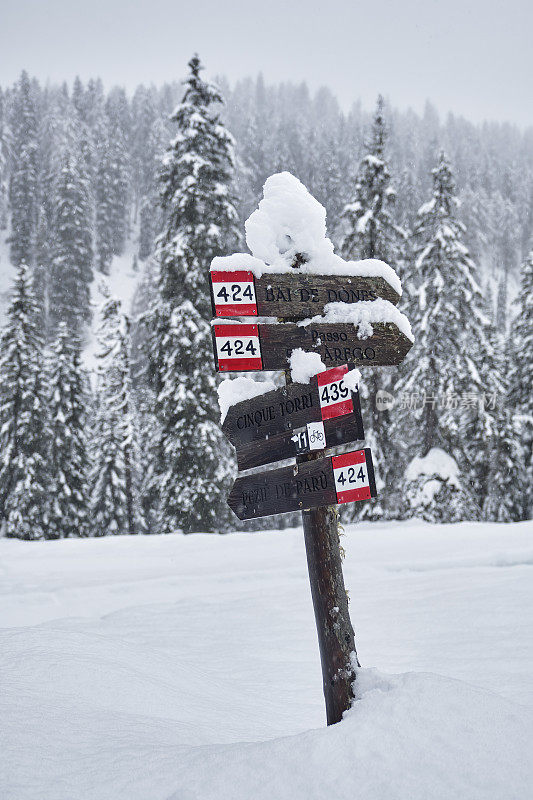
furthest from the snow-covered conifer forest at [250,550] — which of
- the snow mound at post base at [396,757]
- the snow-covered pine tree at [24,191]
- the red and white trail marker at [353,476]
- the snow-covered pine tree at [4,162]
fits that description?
the snow-covered pine tree at [4,162]

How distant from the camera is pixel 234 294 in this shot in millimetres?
4035

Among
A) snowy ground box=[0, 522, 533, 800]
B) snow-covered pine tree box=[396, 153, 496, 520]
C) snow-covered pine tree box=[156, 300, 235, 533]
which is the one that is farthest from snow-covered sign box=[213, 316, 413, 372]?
snow-covered pine tree box=[396, 153, 496, 520]

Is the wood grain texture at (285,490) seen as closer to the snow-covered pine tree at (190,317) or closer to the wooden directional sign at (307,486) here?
the wooden directional sign at (307,486)

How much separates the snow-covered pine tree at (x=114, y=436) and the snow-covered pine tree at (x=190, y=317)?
5.76 meters

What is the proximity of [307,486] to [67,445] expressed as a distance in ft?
86.0

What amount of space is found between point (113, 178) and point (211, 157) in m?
64.1

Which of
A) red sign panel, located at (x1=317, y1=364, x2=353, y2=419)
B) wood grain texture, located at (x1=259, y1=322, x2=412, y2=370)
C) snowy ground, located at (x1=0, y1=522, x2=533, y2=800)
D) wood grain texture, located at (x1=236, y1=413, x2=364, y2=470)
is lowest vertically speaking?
snowy ground, located at (x1=0, y1=522, x2=533, y2=800)

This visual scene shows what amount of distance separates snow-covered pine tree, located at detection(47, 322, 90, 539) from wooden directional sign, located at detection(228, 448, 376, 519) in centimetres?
2490

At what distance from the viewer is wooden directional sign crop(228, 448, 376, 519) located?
140 inches

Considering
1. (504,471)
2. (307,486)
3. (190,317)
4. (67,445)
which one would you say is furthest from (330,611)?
(67,445)

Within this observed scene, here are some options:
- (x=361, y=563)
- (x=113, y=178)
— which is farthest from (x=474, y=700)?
(x=113, y=178)

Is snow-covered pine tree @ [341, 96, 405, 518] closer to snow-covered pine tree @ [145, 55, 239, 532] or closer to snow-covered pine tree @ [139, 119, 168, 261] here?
snow-covered pine tree @ [145, 55, 239, 532]

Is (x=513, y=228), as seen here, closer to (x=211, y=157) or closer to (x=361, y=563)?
(x=211, y=157)

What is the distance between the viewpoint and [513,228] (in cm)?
9456
